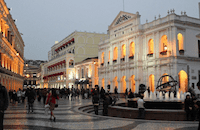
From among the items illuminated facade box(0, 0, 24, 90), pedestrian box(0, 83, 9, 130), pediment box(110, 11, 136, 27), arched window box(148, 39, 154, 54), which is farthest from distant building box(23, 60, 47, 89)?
pedestrian box(0, 83, 9, 130)

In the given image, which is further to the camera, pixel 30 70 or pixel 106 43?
pixel 30 70

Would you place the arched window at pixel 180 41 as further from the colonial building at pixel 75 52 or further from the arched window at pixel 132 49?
the colonial building at pixel 75 52

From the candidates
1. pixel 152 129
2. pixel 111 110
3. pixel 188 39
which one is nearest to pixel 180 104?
pixel 111 110

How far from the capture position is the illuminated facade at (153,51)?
33688 millimetres

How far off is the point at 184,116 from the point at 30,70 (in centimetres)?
12715

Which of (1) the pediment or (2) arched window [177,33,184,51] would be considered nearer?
(2) arched window [177,33,184,51]

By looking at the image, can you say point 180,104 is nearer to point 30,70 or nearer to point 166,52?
point 166,52

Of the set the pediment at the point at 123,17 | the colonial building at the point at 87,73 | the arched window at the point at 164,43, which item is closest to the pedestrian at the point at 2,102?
the arched window at the point at 164,43

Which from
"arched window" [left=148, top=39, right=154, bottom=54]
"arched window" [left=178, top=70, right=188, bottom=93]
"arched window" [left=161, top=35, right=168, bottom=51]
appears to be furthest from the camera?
"arched window" [left=148, top=39, right=154, bottom=54]

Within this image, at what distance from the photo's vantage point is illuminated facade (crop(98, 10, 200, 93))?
1326 inches

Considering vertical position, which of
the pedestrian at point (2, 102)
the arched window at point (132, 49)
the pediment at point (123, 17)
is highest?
the pediment at point (123, 17)

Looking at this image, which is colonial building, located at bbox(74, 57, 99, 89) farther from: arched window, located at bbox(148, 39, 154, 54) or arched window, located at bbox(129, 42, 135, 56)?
arched window, located at bbox(148, 39, 154, 54)

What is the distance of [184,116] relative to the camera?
1268 cm

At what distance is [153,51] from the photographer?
3716 cm
